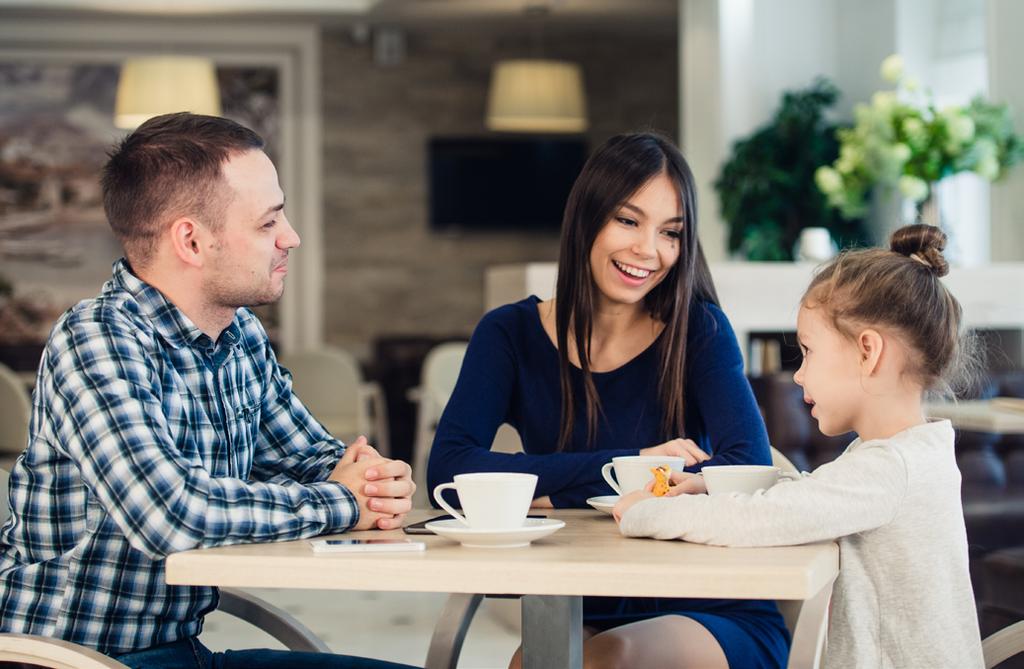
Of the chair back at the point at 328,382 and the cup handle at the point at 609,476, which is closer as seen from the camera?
the cup handle at the point at 609,476

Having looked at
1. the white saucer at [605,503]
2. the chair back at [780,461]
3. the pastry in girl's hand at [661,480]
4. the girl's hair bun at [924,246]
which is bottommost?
the chair back at [780,461]

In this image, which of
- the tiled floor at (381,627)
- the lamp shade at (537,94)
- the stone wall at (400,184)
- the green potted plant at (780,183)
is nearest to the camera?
the tiled floor at (381,627)

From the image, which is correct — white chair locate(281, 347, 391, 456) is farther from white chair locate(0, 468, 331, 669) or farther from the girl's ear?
the girl's ear

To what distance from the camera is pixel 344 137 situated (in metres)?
8.65

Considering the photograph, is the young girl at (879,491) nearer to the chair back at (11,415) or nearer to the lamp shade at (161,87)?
the chair back at (11,415)

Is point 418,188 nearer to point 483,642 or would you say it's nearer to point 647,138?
point 483,642

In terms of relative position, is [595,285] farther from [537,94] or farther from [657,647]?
[537,94]

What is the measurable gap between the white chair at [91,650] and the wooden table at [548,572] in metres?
0.14

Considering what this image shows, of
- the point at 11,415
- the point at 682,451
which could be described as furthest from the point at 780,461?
the point at 11,415

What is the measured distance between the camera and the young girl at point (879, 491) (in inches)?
54.9

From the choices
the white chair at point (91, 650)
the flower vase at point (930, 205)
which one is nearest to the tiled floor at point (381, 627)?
the white chair at point (91, 650)

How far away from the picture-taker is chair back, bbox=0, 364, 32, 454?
4.42 meters

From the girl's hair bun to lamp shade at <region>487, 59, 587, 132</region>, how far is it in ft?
19.0

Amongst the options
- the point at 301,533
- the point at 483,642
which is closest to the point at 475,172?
the point at 483,642
